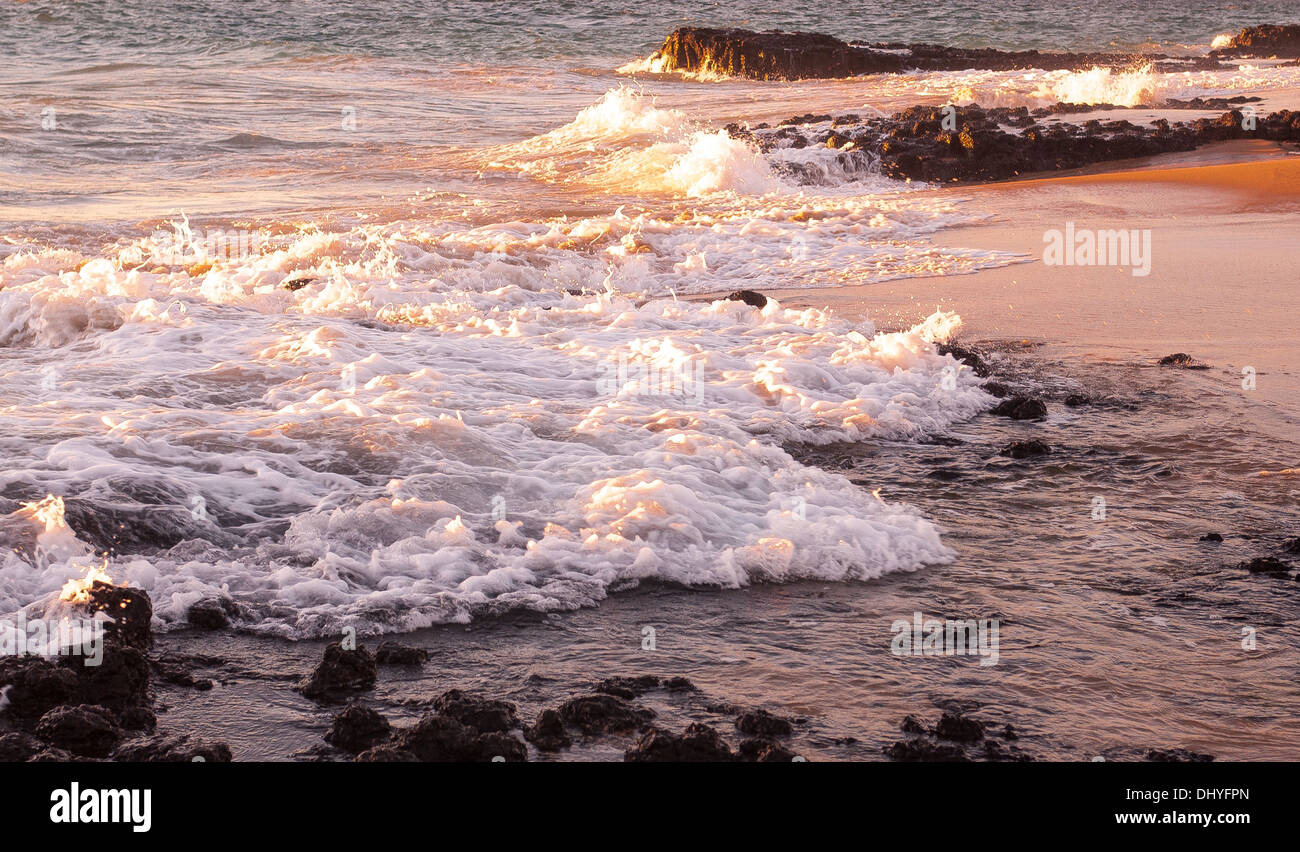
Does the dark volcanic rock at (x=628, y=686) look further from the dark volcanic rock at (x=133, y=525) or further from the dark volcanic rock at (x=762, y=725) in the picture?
the dark volcanic rock at (x=133, y=525)

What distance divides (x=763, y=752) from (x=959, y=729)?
0.67 meters

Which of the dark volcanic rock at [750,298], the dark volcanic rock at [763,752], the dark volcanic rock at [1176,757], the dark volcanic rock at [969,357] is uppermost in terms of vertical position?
the dark volcanic rock at [750,298]

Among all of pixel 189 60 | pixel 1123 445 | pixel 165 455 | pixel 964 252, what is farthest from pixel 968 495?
pixel 189 60

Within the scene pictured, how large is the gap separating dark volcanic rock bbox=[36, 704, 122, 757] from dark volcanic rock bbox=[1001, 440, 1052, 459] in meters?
4.80

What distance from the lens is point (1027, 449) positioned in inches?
270

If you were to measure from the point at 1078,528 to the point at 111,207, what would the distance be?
1332 cm

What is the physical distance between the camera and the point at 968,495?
631cm

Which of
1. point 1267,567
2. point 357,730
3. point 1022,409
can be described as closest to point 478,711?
point 357,730

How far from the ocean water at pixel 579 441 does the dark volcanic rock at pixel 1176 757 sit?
0.13 meters

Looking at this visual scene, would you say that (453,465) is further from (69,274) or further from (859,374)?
A: (69,274)

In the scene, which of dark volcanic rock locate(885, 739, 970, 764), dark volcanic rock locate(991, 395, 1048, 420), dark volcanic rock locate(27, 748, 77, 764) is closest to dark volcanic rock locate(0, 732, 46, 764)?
dark volcanic rock locate(27, 748, 77, 764)

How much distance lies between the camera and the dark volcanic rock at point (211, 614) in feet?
15.7

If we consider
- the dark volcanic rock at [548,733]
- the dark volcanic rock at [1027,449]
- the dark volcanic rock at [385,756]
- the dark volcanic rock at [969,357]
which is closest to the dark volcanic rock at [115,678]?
the dark volcanic rock at [385,756]

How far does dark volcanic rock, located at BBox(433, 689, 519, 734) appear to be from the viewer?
13.0 feet
